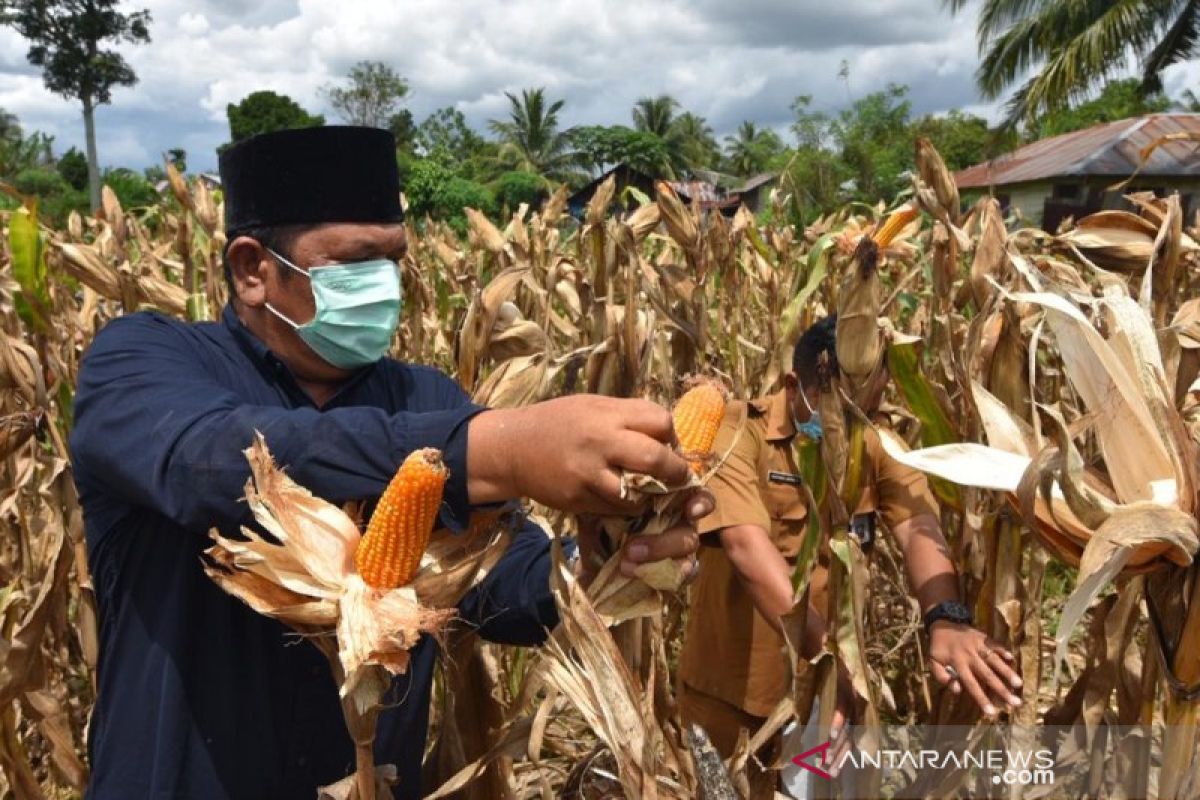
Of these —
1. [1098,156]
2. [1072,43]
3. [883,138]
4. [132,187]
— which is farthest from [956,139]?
[132,187]

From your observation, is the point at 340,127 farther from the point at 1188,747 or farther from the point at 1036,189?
the point at 1036,189

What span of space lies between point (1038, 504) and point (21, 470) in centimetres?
223

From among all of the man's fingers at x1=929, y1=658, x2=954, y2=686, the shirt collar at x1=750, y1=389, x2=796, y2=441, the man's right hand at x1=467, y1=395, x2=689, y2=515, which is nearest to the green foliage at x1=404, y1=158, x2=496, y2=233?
the shirt collar at x1=750, y1=389, x2=796, y2=441

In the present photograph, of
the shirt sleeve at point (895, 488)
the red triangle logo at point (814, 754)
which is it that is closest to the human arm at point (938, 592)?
the shirt sleeve at point (895, 488)

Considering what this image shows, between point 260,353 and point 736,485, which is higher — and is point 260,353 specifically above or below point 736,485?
above

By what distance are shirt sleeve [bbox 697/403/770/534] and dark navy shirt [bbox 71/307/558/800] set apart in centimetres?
68

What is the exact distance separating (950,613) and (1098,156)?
2573 centimetres

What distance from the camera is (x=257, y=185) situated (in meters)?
1.58

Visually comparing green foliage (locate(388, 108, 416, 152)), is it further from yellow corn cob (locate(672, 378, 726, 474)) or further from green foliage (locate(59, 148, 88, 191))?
yellow corn cob (locate(672, 378, 726, 474))

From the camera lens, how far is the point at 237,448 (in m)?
1.08

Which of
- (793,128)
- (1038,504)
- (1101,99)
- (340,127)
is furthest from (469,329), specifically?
(1101,99)

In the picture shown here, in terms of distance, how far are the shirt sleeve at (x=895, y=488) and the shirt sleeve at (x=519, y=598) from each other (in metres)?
0.96

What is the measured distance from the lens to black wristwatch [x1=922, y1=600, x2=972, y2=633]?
167 cm

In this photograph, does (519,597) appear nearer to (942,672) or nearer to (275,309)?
(275,309)
